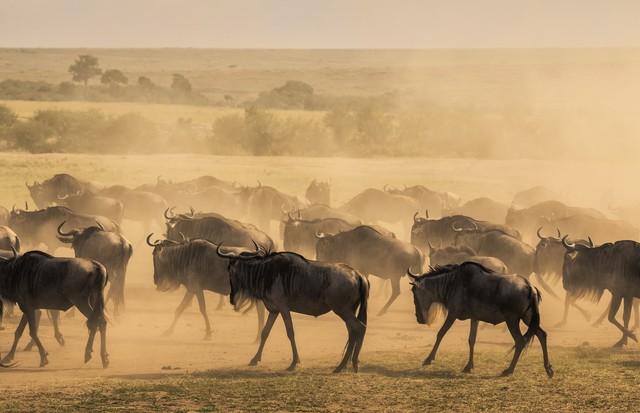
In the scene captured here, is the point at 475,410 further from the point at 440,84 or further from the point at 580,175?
the point at 440,84

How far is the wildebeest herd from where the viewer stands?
1433cm

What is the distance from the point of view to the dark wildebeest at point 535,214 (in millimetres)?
25047

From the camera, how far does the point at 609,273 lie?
17125 millimetres

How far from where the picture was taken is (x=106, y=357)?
14.9 meters

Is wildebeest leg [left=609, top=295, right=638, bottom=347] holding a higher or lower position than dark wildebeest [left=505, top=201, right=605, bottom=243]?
lower

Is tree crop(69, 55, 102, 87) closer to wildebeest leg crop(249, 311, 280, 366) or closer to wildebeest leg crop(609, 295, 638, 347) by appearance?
wildebeest leg crop(609, 295, 638, 347)

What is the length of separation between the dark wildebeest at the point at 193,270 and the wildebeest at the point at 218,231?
1.95 m

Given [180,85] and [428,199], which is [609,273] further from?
[180,85]

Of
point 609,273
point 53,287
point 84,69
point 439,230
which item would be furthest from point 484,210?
point 84,69

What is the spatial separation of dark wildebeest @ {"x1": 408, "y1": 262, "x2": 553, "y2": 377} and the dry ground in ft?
1.52

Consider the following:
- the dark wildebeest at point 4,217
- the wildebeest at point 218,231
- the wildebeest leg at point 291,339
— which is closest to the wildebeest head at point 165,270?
the wildebeest at point 218,231

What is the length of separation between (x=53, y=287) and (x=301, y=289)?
10.9 feet

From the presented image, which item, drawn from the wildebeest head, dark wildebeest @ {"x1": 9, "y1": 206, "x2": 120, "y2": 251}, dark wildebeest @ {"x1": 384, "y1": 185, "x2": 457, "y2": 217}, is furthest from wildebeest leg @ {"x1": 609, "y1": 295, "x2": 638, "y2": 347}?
dark wildebeest @ {"x1": 384, "y1": 185, "x2": 457, "y2": 217}

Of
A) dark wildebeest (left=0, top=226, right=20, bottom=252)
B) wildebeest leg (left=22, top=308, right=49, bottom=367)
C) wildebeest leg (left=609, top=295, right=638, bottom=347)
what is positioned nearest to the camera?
wildebeest leg (left=22, top=308, right=49, bottom=367)
